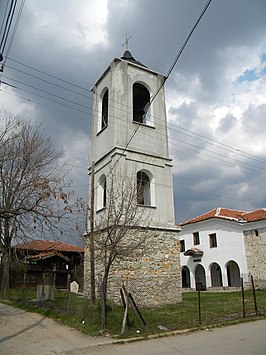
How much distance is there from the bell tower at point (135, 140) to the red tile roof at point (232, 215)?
1306 centimetres

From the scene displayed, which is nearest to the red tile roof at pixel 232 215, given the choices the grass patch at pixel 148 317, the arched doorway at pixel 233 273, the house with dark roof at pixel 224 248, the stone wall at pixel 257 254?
the house with dark roof at pixel 224 248

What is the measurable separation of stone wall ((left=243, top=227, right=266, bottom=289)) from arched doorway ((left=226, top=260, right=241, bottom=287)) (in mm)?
3143

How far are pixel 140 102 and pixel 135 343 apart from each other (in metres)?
14.4

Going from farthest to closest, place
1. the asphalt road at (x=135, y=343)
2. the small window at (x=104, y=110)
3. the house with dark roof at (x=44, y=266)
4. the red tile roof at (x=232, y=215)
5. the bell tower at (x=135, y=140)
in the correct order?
the house with dark roof at (x=44, y=266) < the red tile roof at (x=232, y=215) < the small window at (x=104, y=110) < the bell tower at (x=135, y=140) < the asphalt road at (x=135, y=343)

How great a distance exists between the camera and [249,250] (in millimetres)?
26172

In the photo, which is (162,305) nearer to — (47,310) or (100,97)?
(47,310)

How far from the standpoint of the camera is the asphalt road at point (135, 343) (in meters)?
7.10

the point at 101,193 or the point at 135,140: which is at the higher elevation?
the point at 135,140

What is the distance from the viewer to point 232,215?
97.9ft

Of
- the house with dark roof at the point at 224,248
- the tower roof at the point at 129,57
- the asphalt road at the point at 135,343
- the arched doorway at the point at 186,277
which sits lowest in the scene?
the asphalt road at the point at 135,343

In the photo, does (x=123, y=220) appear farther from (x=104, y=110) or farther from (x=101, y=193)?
(x=104, y=110)

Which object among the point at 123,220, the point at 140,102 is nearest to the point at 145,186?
the point at 123,220

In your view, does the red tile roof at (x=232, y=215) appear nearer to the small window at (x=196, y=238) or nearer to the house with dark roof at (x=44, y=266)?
the small window at (x=196, y=238)

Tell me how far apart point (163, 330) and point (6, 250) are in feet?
51.7
